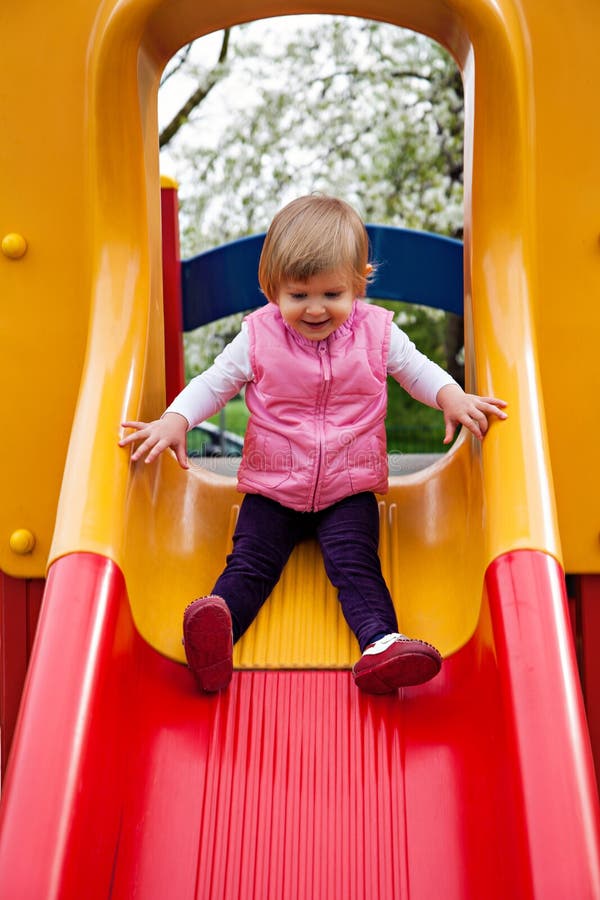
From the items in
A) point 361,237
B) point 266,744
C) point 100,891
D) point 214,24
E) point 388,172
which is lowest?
point 100,891

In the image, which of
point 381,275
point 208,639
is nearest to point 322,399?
point 208,639

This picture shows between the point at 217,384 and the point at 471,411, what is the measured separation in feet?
1.75

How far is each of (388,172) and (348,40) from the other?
1292 mm

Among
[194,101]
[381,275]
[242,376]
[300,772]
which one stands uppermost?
[194,101]

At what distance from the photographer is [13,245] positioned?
2.23 m

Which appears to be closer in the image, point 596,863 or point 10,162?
point 596,863

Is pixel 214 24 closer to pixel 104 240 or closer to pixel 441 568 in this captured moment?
pixel 104 240

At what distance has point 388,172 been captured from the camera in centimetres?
973

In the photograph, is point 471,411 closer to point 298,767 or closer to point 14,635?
point 298,767

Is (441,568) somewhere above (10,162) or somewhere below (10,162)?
below

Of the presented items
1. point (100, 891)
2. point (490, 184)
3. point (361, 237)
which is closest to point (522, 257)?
point (490, 184)

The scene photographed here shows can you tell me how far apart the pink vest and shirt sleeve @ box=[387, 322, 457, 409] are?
0.07 feet

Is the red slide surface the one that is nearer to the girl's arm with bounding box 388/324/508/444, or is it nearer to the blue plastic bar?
the girl's arm with bounding box 388/324/508/444

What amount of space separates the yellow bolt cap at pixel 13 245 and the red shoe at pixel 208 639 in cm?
97
